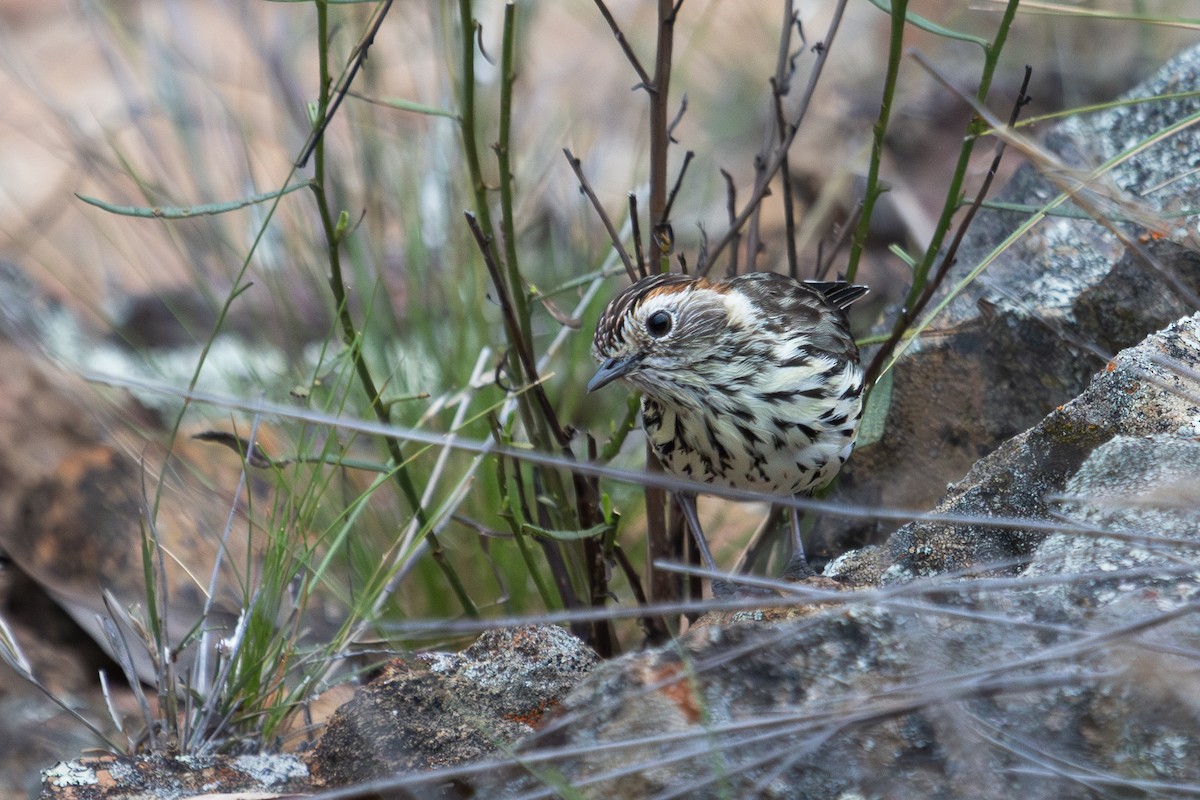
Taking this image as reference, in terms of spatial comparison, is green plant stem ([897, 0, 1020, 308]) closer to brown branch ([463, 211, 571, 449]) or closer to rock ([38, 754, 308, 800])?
brown branch ([463, 211, 571, 449])

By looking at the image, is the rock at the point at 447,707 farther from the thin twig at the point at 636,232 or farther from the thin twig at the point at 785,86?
the thin twig at the point at 785,86

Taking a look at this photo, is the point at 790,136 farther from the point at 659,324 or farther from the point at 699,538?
the point at 699,538

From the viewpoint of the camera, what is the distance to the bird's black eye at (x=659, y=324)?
303cm

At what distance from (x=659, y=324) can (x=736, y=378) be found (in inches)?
10.1

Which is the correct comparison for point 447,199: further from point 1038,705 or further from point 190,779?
point 1038,705

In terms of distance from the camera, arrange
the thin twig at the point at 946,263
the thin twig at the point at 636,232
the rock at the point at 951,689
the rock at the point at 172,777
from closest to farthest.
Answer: the rock at the point at 951,689 → the rock at the point at 172,777 → the thin twig at the point at 946,263 → the thin twig at the point at 636,232

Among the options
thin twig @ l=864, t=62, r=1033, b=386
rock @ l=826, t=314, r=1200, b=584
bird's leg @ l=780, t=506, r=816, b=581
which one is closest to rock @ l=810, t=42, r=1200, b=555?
bird's leg @ l=780, t=506, r=816, b=581

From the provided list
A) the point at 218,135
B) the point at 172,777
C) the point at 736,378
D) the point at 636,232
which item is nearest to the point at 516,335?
the point at 636,232

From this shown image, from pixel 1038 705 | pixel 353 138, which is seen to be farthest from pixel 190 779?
pixel 353 138

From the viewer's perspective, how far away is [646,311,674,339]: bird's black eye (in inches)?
119

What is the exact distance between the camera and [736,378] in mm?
3139

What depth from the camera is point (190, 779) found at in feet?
7.96

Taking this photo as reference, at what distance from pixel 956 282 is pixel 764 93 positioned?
12.1 ft

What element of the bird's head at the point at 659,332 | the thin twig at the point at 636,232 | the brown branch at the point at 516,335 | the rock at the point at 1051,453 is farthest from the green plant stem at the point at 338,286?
the rock at the point at 1051,453
